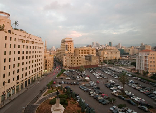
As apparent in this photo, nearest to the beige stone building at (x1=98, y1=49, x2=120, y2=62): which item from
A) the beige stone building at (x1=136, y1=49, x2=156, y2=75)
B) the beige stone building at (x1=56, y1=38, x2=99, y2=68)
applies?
the beige stone building at (x1=56, y1=38, x2=99, y2=68)

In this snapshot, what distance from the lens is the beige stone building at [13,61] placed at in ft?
81.9

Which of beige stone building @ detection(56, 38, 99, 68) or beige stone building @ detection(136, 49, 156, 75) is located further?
beige stone building @ detection(56, 38, 99, 68)

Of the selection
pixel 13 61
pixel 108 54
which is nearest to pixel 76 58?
pixel 13 61

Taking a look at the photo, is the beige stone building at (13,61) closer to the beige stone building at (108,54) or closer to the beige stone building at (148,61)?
the beige stone building at (148,61)

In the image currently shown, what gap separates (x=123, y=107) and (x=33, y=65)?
102 feet

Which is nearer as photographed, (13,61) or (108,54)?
(13,61)

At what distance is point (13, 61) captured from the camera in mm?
29203

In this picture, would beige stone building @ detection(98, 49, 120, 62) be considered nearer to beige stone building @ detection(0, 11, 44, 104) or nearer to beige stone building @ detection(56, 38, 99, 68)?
beige stone building @ detection(56, 38, 99, 68)

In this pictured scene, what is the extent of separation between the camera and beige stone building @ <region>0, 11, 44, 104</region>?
25.0 metres

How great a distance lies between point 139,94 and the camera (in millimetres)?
31375

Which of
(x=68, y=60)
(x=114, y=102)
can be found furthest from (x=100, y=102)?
(x=68, y=60)

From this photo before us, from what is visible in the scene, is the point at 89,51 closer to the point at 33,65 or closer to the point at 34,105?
the point at 33,65

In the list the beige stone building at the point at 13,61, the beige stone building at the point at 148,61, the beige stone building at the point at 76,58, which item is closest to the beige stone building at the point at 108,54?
the beige stone building at the point at 76,58

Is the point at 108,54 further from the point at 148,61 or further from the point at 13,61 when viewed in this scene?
the point at 13,61
